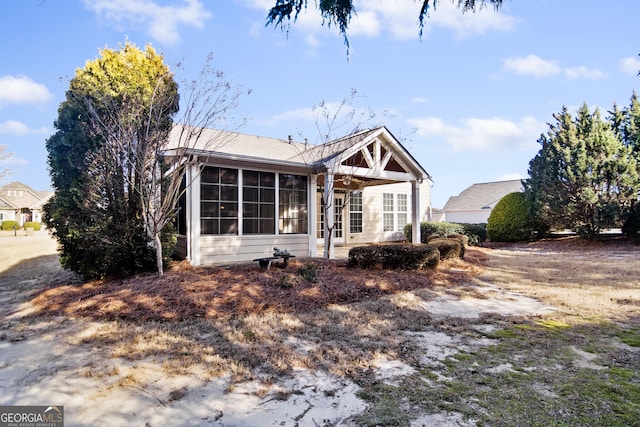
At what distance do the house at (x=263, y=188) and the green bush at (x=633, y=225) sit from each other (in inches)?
402

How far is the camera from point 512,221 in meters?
17.5

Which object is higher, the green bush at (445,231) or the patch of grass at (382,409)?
the green bush at (445,231)

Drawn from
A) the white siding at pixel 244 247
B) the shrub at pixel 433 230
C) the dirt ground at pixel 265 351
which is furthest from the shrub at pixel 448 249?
the shrub at pixel 433 230

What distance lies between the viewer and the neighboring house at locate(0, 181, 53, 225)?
43.5 metres

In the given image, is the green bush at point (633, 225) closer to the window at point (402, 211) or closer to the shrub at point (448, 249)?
the window at point (402, 211)

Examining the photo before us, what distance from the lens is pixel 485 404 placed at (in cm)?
272

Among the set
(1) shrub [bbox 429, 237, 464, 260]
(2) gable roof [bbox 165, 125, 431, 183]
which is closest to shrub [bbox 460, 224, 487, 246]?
(2) gable roof [bbox 165, 125, 431, 183]

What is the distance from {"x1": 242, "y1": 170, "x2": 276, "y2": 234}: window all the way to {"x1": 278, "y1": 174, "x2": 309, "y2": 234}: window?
272 millimetres

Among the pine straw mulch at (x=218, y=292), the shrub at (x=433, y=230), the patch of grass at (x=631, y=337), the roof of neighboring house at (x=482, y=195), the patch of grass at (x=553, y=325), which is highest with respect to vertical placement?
the roof of neighboring house at (x=482, y=195)

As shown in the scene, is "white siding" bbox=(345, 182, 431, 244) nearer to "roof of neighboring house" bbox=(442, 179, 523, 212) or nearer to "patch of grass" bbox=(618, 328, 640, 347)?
"patch of grass" bbox=(618, 328, 640, 347)

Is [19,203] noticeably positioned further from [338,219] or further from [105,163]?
[105,163]

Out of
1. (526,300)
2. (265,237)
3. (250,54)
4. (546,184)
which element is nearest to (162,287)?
(265,237)

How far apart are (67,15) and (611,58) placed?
990 centimetres

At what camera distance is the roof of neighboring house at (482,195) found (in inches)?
1273
